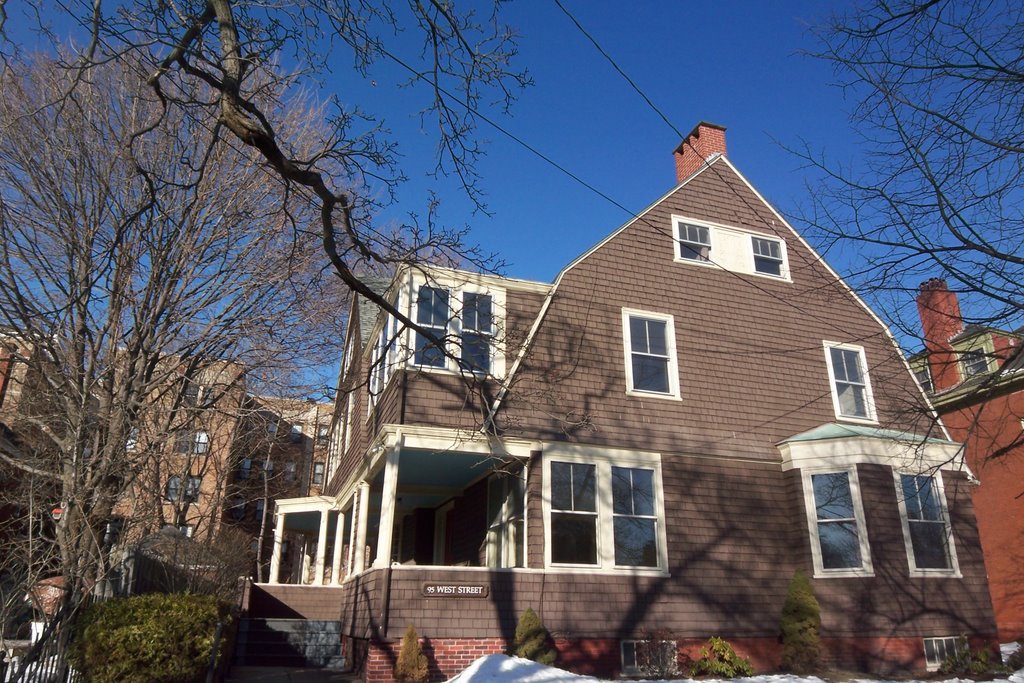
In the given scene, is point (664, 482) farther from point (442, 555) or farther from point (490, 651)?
point (442, 555)

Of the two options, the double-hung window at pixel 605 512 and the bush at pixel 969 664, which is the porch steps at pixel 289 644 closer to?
the double-hung window at pixel 605 512

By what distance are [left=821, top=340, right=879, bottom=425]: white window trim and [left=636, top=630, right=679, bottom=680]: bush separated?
18.3 ft

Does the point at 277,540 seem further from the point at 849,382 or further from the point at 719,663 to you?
the point at 849,382

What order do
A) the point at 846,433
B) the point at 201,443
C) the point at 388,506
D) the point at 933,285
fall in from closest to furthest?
the point at 933,285 < the point at 388,506 < the point at 846,433 < the point at 201,443

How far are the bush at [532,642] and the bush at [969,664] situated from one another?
21.0 ft

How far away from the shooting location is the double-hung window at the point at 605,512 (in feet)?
36.8

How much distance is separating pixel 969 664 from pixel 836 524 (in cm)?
276

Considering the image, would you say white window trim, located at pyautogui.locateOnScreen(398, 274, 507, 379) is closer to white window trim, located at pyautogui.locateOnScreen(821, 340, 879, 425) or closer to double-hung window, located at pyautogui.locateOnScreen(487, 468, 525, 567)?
double-hung window, located at pyautogui.locateOnScreen(487, 468, 525, 567)

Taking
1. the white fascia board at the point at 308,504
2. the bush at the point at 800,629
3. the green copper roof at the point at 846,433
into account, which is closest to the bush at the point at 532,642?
the bush at the point at 800,629

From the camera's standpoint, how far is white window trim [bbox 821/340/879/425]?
13.9 m

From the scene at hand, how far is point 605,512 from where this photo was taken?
37.5 ft


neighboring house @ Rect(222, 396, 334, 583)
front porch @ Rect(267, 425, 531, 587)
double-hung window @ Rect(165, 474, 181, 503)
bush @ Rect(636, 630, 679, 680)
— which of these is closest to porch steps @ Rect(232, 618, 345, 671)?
front porch @ Rect(267, 425, 531, 587)

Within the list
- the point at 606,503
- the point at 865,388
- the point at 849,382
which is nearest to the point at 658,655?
the point at 606,503

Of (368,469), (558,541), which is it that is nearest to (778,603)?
(558,541)
